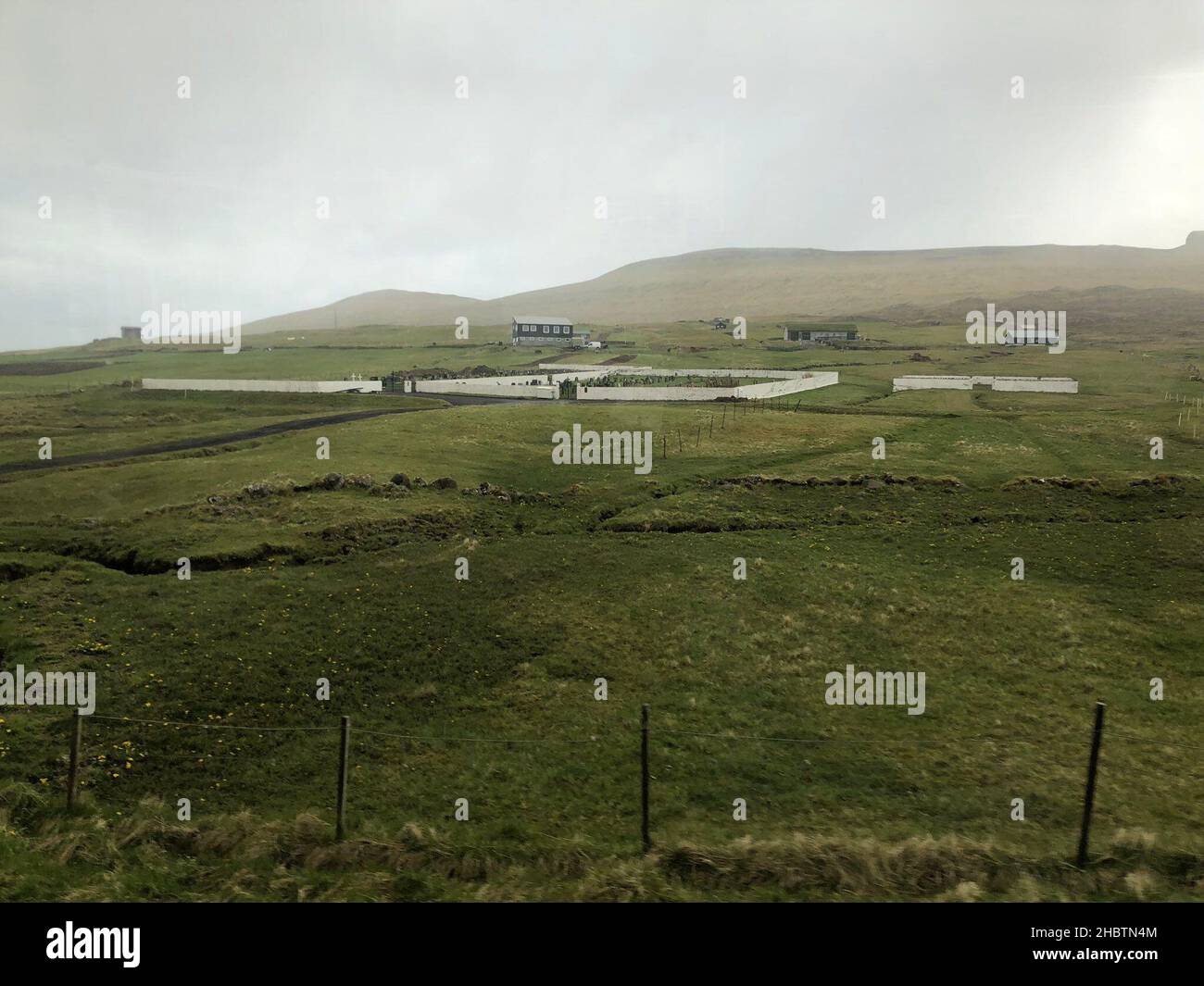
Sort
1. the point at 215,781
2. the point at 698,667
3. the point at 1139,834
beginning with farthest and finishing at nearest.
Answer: the point at 698,667
the point at 215,781
the point at 1139,834

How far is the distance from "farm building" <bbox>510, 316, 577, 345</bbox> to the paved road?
267 ft

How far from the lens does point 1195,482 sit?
4472cm

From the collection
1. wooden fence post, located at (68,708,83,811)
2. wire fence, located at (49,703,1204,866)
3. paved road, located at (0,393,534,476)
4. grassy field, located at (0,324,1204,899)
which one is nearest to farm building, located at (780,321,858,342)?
paved road, located at (0,393,534,476)

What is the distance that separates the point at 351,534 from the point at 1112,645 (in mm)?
31910

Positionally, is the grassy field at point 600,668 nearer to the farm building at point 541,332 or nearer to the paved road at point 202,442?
the paved road at point 202,442

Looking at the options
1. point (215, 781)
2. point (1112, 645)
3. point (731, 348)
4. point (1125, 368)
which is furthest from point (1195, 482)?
point (731, 348)

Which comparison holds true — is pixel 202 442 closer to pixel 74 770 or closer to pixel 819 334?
pixel 74 770

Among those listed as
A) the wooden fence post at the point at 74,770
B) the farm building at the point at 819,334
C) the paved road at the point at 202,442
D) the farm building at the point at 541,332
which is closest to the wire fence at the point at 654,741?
the wooden fence post at the point at 74,770

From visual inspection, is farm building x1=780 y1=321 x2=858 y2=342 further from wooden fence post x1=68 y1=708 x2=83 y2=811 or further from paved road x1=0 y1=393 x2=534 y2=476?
wooden fence post x1=68 y1=708 x2=83 y2=811

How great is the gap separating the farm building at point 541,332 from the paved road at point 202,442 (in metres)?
81.4

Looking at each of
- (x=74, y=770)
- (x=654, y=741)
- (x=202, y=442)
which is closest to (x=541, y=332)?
(x=202, y=442)

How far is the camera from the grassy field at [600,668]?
12.9 metres

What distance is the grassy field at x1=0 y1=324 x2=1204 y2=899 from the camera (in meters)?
12.9
